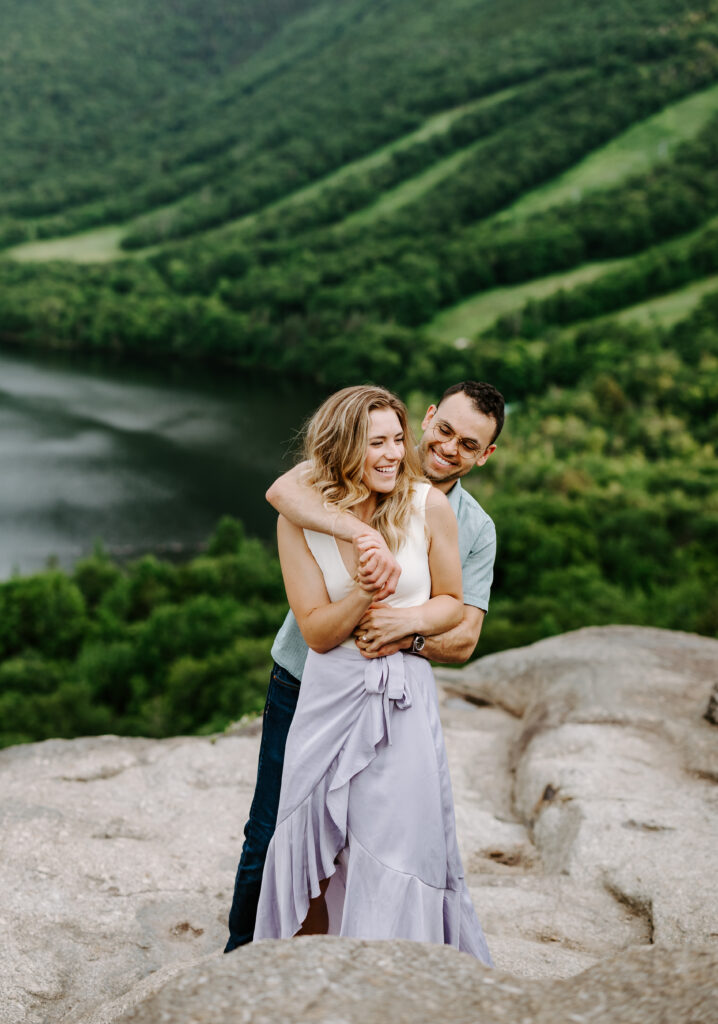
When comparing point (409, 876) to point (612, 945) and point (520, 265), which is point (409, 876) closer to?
point (612, 945)

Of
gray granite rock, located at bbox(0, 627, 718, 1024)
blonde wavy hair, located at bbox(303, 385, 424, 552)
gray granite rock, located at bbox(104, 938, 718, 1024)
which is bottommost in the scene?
gray granite rock, located at bbox(0, 627, 718, 1024)

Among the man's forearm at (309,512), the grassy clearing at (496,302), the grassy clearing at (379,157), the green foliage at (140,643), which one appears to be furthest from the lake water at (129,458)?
the grassy clearing at (379,157)

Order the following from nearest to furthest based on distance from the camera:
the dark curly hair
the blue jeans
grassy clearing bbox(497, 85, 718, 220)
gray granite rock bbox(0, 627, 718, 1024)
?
the dark curly hair → the blue jeans → gray granite rock bbox(0, 627, 718, 1024) → grassy clearing bbox(497, 85, 718, 220)

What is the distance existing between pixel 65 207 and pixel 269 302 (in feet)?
184

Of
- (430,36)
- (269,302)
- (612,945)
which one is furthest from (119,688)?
→ (430,36)

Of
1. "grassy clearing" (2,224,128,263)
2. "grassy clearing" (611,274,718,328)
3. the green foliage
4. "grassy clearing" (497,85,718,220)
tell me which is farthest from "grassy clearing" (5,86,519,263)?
the green foliage

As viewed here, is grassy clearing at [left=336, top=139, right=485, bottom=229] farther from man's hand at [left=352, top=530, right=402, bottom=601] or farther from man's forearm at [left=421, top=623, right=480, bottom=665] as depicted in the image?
man's hand at [left=352, top=530, right=402, bottom=601]

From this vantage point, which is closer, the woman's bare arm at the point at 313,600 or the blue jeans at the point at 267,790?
the woman's bare arm at the point at 313,600

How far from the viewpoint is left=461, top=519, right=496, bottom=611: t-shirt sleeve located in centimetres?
402

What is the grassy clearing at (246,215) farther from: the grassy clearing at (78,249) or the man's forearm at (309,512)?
the man's forearm at (309,512)

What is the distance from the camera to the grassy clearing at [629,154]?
10569cm

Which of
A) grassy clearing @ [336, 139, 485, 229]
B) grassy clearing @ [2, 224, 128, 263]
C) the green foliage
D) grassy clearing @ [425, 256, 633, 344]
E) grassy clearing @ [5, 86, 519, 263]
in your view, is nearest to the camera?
the green foliage

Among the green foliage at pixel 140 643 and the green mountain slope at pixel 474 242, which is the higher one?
the green mountain slope at pixel 474 242

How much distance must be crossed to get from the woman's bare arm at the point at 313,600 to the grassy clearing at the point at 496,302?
82042mm
